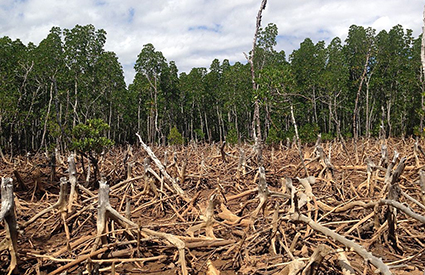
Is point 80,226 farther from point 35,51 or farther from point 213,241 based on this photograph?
point 35,51

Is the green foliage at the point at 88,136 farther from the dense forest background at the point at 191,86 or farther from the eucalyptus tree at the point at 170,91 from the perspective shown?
the eucalyptus tree at the point at 170,91

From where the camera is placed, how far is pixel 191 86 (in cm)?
3450

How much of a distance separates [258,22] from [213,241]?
7.50 meters

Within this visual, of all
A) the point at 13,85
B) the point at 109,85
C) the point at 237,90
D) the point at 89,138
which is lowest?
the point at 89,138

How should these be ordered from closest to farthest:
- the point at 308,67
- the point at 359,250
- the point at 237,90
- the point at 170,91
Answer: the point at 359,250 → the point at 308,67 → the point at 237,90 → the point at 170,91

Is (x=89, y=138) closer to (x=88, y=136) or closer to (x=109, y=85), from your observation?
(x=88, y=136)

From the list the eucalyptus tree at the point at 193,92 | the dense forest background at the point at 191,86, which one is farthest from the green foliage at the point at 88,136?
the eucalyptus tree at the point at 193,92

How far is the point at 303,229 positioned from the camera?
142 inches

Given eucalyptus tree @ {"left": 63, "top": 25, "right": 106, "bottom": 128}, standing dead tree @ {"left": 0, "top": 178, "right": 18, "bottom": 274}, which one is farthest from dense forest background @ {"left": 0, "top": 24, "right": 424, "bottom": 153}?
standing dead tree @ {"left": 0, "top": 178, "right": 18, "bottom": 274}

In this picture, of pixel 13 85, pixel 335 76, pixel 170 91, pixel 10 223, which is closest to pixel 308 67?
pixel 335 76

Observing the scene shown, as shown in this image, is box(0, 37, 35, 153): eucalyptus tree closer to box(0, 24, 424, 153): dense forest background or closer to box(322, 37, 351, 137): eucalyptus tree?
box(0, 24, 424, 153): dense forest background

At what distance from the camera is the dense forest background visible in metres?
21.4

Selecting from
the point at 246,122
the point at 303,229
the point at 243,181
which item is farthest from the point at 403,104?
the point at 303,229

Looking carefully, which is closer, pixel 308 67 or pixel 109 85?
pixel 109 85
